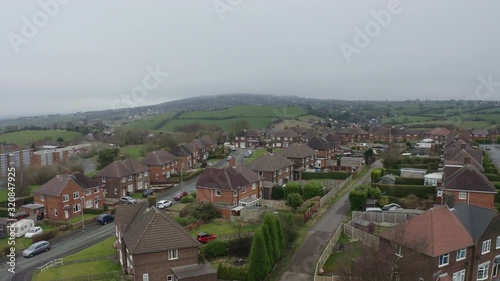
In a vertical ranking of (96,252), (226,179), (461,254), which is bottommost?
(96,252)

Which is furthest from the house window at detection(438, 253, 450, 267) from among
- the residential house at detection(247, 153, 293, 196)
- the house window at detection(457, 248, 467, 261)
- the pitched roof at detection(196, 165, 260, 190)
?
the residential house at detection(247, 153, 293, 196)

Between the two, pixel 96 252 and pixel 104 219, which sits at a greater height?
pixel 96 252

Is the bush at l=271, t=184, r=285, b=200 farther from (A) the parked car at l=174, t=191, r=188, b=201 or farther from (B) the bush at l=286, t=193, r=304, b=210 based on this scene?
(A) the parked car at l=174, t=191, r=188, b=201

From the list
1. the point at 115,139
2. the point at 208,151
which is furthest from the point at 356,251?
the point at 115,139

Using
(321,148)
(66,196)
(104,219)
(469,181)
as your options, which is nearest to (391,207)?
(469,181)

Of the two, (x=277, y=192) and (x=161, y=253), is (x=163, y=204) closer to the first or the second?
(x=277, y=192)

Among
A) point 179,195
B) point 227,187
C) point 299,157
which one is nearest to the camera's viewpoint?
point 227,187

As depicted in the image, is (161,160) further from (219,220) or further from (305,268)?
(305,268)
